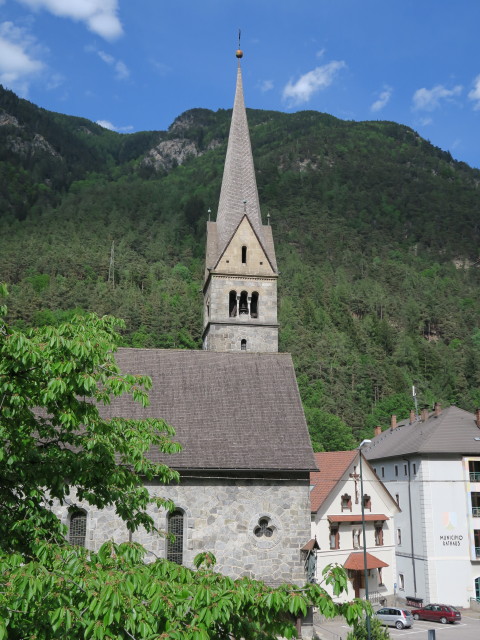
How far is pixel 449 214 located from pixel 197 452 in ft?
571

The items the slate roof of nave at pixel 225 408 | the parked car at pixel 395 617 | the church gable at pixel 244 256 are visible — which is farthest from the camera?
the church gable at pixel 244 256

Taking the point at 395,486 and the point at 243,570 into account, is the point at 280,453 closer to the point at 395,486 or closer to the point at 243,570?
the point at 243,570

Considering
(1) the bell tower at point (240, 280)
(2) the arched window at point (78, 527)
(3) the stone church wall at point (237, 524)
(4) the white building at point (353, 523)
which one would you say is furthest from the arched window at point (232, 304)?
(2) the arched window at point (78, 527)

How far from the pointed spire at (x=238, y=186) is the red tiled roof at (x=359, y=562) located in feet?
61.6

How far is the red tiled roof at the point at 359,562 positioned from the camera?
34000mm

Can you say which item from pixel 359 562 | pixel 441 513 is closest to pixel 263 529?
pixel 359 562

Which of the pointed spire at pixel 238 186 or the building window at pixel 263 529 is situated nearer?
the building window at pixel 263 529

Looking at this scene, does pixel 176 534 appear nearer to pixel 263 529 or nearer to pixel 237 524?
pixel 237 524

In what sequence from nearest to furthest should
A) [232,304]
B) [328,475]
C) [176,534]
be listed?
1. [176,534]
2. [232,304]
3. [328,475]

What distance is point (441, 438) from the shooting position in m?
42.0

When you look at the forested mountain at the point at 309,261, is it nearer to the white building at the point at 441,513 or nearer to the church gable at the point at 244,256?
the white building at the point at 441,513

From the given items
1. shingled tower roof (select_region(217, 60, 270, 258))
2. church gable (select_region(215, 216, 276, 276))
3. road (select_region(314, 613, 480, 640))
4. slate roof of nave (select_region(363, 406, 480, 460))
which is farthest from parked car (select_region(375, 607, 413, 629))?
shingled tower roof (select_region(217, 60, 270, 258))

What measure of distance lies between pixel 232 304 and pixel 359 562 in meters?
16.4

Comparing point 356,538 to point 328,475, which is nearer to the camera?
point 356,538
